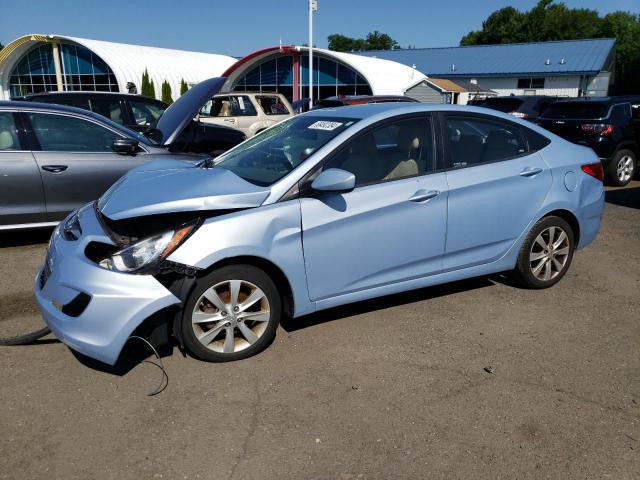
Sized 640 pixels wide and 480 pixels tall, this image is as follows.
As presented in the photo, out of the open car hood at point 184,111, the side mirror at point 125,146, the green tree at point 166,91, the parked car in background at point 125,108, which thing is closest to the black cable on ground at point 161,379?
the open car hood at point 184,111

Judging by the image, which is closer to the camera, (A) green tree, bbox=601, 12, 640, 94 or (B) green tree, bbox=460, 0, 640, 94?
(A) green tree, bbox=601, 12, 640, 94

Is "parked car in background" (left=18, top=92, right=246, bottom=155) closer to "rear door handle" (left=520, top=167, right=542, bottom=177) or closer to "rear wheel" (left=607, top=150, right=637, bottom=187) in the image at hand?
"rear door handle" (left=520, top=167, right=542, bottom=177)

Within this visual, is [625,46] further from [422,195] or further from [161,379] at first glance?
[161,379]

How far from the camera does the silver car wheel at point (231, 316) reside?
133 inches

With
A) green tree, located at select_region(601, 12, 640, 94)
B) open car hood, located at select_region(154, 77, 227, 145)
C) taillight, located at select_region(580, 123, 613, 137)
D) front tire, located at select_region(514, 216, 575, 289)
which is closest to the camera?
front tire, located at select_region(514, 216, 575, 289)

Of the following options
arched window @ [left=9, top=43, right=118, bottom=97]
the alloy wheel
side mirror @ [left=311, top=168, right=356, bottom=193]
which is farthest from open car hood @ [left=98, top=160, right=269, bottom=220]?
arched window @ [left=9, top=43, right=118, bottom=97]

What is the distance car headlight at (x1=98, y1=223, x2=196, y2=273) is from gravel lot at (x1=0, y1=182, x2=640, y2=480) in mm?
733

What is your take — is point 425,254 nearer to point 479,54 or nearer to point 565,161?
point 565,161

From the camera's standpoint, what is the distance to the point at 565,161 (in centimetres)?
471

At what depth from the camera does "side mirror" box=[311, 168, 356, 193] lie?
3482 mm

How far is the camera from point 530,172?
4473 millimetres

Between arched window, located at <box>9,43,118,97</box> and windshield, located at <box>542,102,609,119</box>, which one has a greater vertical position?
arched window, located at <box>9,43,118,97</box>

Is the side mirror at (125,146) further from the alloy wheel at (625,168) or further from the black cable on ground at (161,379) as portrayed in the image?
the alloy wheel at (625,168)

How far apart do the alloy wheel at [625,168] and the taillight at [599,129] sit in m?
0.68
